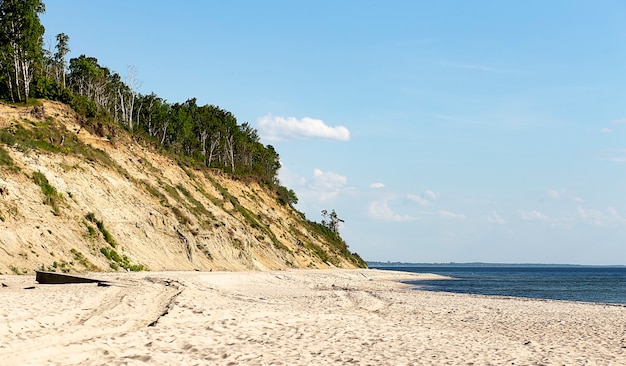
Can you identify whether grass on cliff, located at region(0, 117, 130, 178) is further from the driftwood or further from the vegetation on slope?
the driftwood

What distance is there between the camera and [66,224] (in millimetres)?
41156

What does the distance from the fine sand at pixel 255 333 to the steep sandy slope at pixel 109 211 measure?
13639mm

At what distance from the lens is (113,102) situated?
282 ft

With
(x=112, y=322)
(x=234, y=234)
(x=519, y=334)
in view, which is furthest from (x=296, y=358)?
(x=234, y=234)

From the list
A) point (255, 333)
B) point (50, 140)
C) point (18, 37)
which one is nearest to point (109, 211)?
point (50, 140)

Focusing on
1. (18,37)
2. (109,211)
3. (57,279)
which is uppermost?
(18,37)

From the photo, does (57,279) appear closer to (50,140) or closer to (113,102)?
(50,140)

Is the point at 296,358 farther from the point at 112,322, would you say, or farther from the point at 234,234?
the point at 234,234

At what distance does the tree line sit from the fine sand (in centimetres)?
4135

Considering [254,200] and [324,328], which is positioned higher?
[254,200]

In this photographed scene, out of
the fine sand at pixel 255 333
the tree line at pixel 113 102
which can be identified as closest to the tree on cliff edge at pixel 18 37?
the tree line at pixel 113 102

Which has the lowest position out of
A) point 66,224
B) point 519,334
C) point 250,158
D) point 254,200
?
point 519,334

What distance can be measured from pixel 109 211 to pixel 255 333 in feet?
118

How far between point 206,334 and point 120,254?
31.2 meters
